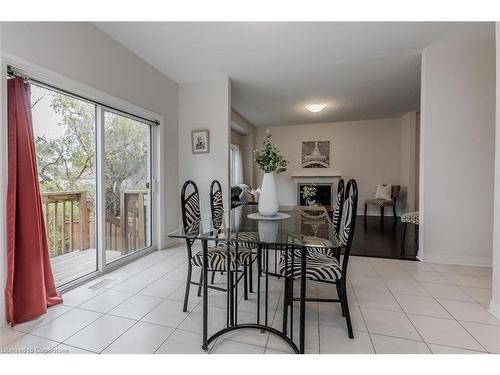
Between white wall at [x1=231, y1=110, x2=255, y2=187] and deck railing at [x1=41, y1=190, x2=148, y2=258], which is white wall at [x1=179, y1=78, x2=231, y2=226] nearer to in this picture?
deck railing at [x1=41, y1=190, x2=148, y2=258]

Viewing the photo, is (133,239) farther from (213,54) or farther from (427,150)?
(427,150)

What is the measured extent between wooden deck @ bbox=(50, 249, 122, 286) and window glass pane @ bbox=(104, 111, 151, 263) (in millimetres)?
173

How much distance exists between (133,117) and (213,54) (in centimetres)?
125

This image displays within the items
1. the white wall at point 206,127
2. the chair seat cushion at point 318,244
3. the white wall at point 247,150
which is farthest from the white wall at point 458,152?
the white wall at point 247,150

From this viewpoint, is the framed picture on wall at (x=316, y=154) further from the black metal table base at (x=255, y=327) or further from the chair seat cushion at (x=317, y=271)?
the black metal table base at (x=255, y=327)

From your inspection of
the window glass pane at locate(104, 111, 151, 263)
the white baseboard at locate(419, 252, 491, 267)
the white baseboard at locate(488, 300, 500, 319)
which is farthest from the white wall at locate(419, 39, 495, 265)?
the window glass pane at locate(104, 111, 151, 263)

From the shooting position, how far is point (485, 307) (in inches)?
71.1

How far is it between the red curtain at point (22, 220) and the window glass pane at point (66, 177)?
0.95 feet

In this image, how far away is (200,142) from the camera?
363cm

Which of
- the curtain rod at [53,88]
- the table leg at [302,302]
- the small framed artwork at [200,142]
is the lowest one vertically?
the table leg at [302,302]

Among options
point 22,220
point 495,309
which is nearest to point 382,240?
point 495,309

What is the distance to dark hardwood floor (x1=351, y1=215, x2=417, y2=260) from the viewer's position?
10.2 feet

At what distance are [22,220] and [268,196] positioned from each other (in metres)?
1.80

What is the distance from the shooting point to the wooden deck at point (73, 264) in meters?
2.18
